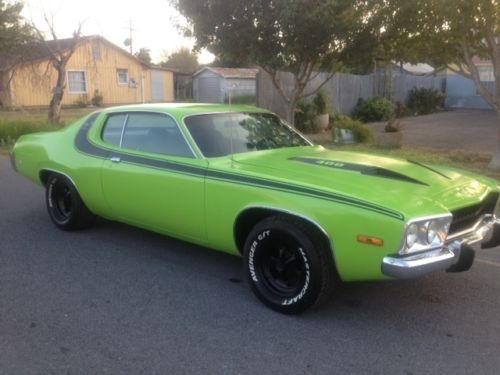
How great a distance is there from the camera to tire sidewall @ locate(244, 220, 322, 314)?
3.64m

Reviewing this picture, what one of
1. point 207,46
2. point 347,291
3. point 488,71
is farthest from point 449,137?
point 488,71

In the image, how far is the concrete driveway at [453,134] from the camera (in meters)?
13.7

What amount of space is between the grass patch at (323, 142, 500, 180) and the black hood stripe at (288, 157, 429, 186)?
503cm

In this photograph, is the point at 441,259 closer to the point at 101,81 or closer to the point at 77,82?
the point at 77,82

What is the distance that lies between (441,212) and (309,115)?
43.4 ft

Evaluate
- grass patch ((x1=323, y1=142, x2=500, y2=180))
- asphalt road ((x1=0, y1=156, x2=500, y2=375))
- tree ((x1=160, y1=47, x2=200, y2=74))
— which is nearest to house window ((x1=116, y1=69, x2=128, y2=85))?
grass patch ((x1=323, y1=142, x2=500, y2=180))

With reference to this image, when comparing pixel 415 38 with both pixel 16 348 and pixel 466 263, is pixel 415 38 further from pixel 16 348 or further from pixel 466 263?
pixel 16 348

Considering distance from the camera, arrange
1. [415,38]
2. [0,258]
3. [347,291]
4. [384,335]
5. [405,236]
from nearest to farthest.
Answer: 1. [405,236]
2. [384,335]
3. [347,291]
4. [0,258]
5. [415,38]

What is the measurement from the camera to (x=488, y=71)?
3064 centimetres

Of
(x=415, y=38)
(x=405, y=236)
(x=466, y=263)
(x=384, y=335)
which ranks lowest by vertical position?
(x=384, y=335)

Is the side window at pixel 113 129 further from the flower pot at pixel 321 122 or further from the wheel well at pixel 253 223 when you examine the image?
the flower pot at pixel 321 122

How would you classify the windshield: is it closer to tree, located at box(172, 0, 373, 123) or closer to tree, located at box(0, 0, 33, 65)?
tree, located at box(172, 0, 373, 123)

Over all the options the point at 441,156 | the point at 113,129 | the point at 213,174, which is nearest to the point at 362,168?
the point at 213,174

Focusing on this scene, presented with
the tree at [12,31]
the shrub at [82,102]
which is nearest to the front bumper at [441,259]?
the tree at [12,31]
